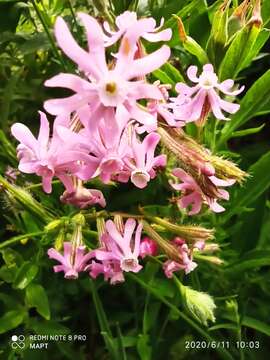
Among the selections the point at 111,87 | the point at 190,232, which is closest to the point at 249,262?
the point at 190,232

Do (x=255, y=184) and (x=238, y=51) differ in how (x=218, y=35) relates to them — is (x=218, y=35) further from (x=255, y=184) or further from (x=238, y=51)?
(x=255, y=184)

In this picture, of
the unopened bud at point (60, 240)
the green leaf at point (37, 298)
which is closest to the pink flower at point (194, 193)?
the unopened bud at point (60, 240)

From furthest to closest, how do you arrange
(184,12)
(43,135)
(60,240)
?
1. (184,12)
2. (60,240)
3. (43,135)

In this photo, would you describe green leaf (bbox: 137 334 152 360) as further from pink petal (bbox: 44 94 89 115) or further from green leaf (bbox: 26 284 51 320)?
pink petal (bbox: 44 94 89 115)

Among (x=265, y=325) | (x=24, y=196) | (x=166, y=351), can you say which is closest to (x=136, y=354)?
(x=166, y=351)

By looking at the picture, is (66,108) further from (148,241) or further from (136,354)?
(136,354)

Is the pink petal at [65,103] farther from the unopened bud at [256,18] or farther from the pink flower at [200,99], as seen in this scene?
the unopened bud at [256,18]
